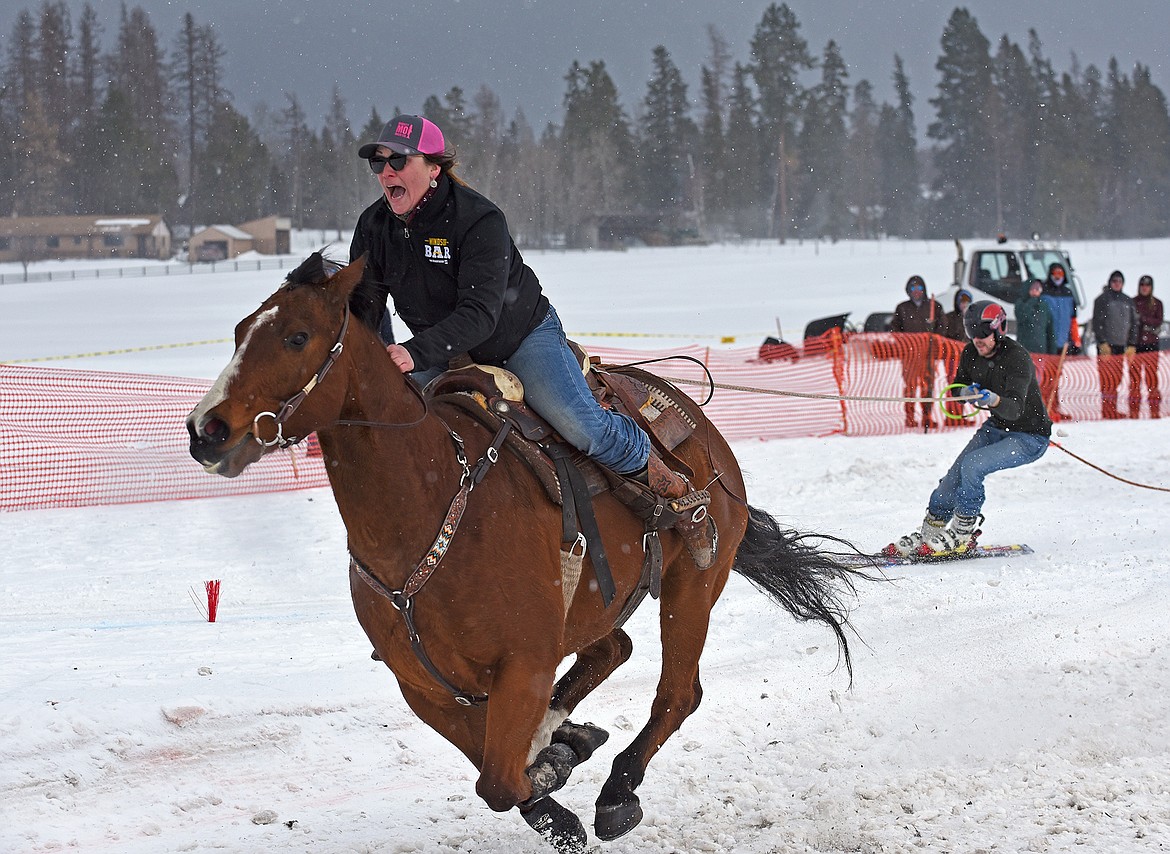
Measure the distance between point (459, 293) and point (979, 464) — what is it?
609 cm

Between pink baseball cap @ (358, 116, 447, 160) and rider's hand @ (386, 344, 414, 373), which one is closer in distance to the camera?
rider's hand @ (386, 344, 414, 373)

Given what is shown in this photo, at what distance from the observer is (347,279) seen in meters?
3.70

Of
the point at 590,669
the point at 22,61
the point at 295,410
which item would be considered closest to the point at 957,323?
the point at 590,669

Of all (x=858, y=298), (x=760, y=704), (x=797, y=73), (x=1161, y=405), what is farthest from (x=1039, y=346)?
(x=797, y=73)

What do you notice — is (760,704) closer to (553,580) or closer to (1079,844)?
(1079,844)

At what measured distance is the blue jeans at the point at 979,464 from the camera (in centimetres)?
918

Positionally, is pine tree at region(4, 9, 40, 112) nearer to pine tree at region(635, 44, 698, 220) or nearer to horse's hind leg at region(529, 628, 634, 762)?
pine tree at region(635, 44, 698, 220)

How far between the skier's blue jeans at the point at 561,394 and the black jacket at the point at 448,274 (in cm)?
9

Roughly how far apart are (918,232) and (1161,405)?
275ft

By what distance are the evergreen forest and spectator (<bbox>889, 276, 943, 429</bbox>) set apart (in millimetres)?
63024

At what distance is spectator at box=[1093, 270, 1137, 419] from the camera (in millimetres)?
17156

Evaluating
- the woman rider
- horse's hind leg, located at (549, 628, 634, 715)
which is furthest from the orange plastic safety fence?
the woman rider

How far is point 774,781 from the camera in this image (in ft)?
17.1

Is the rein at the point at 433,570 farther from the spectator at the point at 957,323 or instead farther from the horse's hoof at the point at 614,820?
the spectator at the point at 957,323
